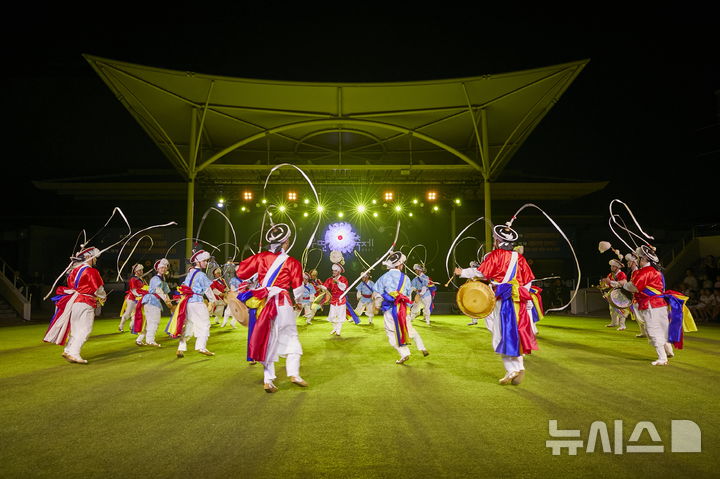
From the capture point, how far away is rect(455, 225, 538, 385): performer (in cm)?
563

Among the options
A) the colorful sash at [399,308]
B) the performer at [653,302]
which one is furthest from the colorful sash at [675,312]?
the colorful sash at [399,308]

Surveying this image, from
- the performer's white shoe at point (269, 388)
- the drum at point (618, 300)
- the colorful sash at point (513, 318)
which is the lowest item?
the performer's white shoe at point (269, 388)

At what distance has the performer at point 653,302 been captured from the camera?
7.28 meters

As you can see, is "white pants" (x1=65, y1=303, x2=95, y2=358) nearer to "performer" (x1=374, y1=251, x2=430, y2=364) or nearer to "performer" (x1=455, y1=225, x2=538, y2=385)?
"performer" (x1=374, y1=251, x2=430, y2=364)

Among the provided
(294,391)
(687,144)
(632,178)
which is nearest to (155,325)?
(294,391)

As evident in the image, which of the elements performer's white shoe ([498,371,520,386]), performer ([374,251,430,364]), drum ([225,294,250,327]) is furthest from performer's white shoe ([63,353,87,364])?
performer's white shoe ([498,371,520,386])

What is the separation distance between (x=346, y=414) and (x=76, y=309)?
570 centimetres

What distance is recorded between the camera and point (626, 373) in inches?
252

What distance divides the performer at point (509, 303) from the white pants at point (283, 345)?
2416mm

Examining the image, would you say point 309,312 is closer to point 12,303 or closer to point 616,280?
point 616,280

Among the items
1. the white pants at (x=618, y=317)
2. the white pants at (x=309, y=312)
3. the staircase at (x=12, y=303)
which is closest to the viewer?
the white pants at (x=618, y=317)

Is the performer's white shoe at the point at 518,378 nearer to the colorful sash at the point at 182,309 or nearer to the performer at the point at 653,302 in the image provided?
the performer at the point at 653,302
